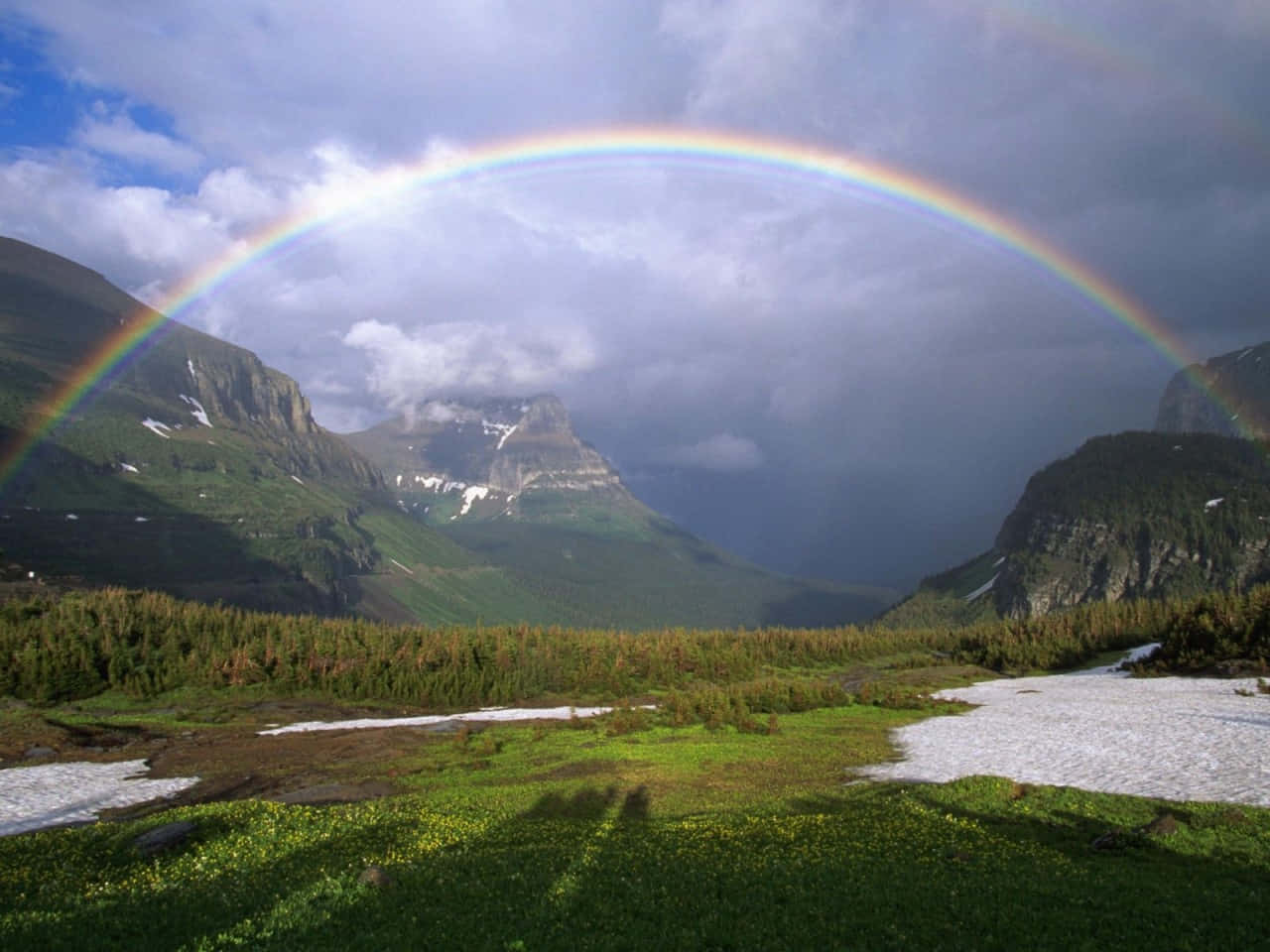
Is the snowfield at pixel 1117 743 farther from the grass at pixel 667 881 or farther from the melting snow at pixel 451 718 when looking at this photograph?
the melting snow at pixel 451 718

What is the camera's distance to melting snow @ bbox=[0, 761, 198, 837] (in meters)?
29.3

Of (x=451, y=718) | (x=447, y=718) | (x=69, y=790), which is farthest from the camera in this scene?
(x=447, y=718)

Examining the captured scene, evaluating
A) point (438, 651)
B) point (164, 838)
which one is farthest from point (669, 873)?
point (438, 651)

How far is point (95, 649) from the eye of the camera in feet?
251

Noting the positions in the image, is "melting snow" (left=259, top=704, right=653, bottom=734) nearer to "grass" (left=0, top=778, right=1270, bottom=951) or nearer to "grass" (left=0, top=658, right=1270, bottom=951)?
"grass" (left=0, top=658, right=1270, bottom=951)

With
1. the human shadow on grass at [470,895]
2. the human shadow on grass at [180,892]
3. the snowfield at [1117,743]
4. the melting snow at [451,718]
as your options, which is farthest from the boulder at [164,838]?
the melting snow at [451,718]

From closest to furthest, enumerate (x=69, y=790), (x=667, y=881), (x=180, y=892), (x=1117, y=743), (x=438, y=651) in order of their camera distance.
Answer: (x=180, y=892) → (x=667, y=881) → (x=69, y=790) → (x=1117, y=743) → (x=438, y=651)

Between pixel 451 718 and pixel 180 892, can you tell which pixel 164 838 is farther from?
pixel 451 718

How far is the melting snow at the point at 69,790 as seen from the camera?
96.1 feet

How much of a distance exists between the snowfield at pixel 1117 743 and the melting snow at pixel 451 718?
28.8 meters

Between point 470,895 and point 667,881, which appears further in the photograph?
point 667,881

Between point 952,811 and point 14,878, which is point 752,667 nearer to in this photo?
point 952,811

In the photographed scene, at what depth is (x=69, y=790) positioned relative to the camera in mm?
34156

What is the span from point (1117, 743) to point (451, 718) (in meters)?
49.2
